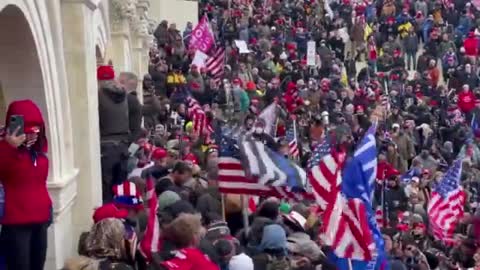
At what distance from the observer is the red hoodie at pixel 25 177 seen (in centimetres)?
936

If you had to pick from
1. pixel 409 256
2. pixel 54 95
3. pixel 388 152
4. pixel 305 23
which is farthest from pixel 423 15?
pixel 54 95

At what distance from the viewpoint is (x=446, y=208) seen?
17484mm

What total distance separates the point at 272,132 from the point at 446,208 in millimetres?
6656

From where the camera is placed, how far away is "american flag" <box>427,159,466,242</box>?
55.9 feet

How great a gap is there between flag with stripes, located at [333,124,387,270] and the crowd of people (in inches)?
13.0

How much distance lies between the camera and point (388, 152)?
25.2 metres

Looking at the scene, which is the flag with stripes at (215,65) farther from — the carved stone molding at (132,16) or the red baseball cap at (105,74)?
the red baseball cap at (105,74)

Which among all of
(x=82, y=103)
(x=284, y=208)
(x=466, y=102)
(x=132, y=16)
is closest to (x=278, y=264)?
(x=82, y=103)

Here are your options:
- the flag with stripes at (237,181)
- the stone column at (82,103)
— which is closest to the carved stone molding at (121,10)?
the flag with stripes at (237,181)

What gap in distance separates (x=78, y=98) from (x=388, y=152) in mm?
13402

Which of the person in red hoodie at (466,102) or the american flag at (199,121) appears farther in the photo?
the person in red hoodie at (466,102)

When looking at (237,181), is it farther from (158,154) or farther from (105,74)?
(158,154)

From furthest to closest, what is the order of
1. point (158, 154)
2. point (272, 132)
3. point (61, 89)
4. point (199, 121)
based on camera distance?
point (272, 132) → point (199, 121) → point (158, 154) → point (61, 89)

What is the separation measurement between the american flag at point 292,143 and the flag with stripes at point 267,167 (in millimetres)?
6231
